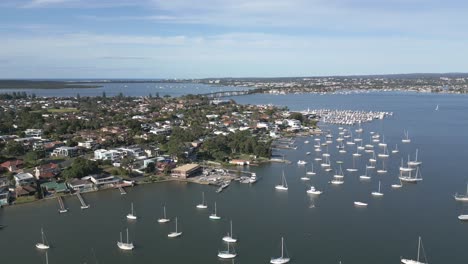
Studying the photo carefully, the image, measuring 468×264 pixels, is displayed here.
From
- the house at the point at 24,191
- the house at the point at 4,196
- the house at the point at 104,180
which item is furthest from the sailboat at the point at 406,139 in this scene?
the house at the point at 4,196

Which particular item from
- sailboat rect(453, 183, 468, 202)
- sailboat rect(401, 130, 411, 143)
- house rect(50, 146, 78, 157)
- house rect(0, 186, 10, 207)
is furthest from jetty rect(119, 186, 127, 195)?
sailboat rect(401, 130, 411, 143)

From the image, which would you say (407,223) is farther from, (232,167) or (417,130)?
(417,130)

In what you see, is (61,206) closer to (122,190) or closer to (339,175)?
(122,190)

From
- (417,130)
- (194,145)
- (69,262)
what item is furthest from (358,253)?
(417,130)

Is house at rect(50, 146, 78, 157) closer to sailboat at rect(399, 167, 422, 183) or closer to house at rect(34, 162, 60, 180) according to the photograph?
house at rect(34, 162, 60, 180)

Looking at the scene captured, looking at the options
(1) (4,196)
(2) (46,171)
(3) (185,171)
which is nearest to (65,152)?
(2) (46,171)

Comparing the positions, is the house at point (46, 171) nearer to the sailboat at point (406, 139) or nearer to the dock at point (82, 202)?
the dock at point (82, 202)
